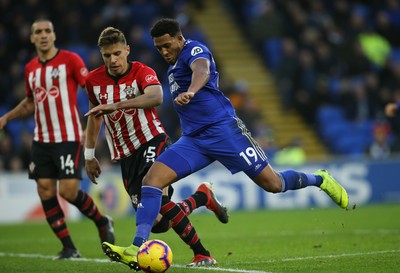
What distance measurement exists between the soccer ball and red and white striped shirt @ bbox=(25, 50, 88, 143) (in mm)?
2824

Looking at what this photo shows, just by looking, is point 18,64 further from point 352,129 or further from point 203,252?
point 203,252

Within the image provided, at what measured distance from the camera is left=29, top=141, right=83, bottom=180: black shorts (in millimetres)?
9477

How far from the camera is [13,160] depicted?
55.7 ft

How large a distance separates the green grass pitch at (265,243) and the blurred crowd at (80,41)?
303 cm

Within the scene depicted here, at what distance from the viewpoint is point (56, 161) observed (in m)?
9.49

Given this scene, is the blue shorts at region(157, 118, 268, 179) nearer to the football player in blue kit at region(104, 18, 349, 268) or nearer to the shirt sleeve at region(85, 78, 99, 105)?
the football player in blue kit at region(104, 18, 349, 268)

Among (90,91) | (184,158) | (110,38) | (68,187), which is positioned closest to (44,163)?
(68,187)

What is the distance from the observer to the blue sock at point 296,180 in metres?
8.16

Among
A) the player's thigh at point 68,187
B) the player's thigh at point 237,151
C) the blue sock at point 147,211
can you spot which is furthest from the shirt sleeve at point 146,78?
the player's thigh at point 68,187

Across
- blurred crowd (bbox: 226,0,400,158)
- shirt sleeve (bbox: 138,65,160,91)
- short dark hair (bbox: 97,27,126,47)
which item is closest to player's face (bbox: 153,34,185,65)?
shirt sleeve (bbox: 138,65,160,91)

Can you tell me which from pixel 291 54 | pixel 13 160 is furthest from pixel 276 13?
pixel 13 160

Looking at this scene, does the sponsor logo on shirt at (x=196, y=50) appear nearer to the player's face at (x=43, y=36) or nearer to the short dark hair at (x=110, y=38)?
the short dark hair at (x=110, y=38)

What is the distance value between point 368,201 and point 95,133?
405 inches

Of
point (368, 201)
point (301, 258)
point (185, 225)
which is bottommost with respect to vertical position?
point (368, 201)
